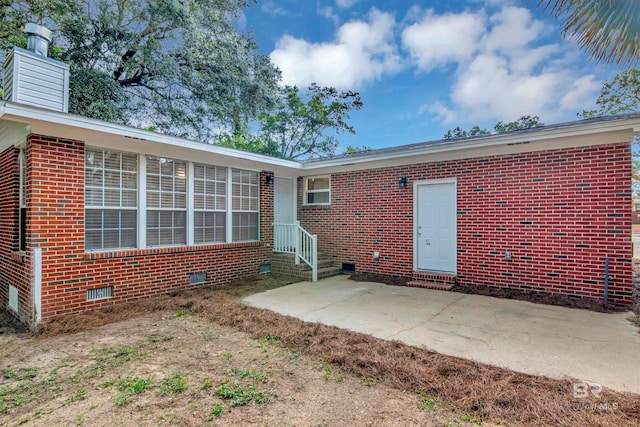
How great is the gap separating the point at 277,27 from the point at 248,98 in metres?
3.64

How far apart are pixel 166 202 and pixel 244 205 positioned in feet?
6.39

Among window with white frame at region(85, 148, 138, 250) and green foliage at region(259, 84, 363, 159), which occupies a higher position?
green foliage at region(259, 84, 363, 159)

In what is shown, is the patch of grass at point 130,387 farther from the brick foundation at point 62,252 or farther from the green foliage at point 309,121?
the green foliage at point 309,121

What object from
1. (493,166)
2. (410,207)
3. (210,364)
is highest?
(493,166)

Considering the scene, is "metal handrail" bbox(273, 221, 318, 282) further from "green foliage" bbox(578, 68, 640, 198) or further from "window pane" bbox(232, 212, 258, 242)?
"green foliage" bbox(578, 68, 640, 198)

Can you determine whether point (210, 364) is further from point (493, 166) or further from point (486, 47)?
point (486, 47)

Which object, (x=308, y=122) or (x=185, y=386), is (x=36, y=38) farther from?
(x=308, y=122)

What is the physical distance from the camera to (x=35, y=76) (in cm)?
527

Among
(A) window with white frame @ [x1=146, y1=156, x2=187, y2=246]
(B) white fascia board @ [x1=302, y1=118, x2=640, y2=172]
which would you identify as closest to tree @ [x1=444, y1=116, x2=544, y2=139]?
(B) white fascia board @ [x1=302, y1=118, x2=640, y2=172]

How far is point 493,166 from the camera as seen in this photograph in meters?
6.59

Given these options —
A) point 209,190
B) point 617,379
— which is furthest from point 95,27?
point 617,379

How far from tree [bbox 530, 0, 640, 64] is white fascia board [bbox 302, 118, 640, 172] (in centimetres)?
171

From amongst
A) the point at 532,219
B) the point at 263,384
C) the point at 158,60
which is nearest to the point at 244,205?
the point at 263,384

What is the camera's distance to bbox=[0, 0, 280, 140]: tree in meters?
10.1
